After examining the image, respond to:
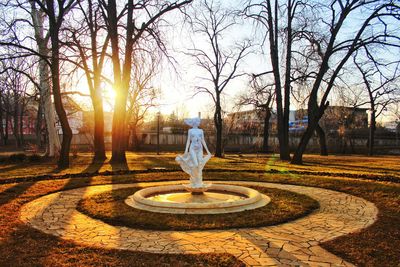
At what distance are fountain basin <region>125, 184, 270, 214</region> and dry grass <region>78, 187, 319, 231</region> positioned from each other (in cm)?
23

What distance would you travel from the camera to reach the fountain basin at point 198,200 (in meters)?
6.79

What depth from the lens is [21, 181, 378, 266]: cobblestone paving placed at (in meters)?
4.51

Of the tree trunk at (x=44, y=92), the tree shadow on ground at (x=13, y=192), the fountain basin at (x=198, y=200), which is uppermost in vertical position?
the tree trunk at (x=44, y=92)

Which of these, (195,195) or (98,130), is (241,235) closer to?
(195,195)

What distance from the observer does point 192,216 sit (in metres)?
6.40

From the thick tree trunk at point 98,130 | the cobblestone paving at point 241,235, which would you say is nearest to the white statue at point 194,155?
the cobblestone paving at point 241,235

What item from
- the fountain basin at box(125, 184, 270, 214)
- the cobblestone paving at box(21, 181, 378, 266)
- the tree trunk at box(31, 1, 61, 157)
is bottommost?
the cobblestone paving at box(21, 181, 378, 266)

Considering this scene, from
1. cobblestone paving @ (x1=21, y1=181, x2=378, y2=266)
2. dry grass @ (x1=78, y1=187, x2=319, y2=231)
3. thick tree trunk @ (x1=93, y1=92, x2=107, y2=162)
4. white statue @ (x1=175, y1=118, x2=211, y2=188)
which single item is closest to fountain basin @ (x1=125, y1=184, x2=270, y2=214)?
dry grass @ (x1=78, y1=187, x2=319, y2=231)

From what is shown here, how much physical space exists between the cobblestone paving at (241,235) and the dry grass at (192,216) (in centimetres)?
19

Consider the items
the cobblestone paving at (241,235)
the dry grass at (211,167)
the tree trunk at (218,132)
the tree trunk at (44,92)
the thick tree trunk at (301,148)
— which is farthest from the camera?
the tree trunk at (218,132)

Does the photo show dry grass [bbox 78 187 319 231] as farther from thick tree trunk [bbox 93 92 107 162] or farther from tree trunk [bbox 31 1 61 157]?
tree trunk [bbox 31 1 61 157]

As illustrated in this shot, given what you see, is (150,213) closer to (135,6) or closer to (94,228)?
(94,228)

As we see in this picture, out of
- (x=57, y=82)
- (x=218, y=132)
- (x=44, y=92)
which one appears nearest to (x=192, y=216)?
(x=57, y=82)

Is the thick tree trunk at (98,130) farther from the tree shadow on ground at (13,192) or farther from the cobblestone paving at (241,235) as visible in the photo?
the cobblestone paving at (241,235)
